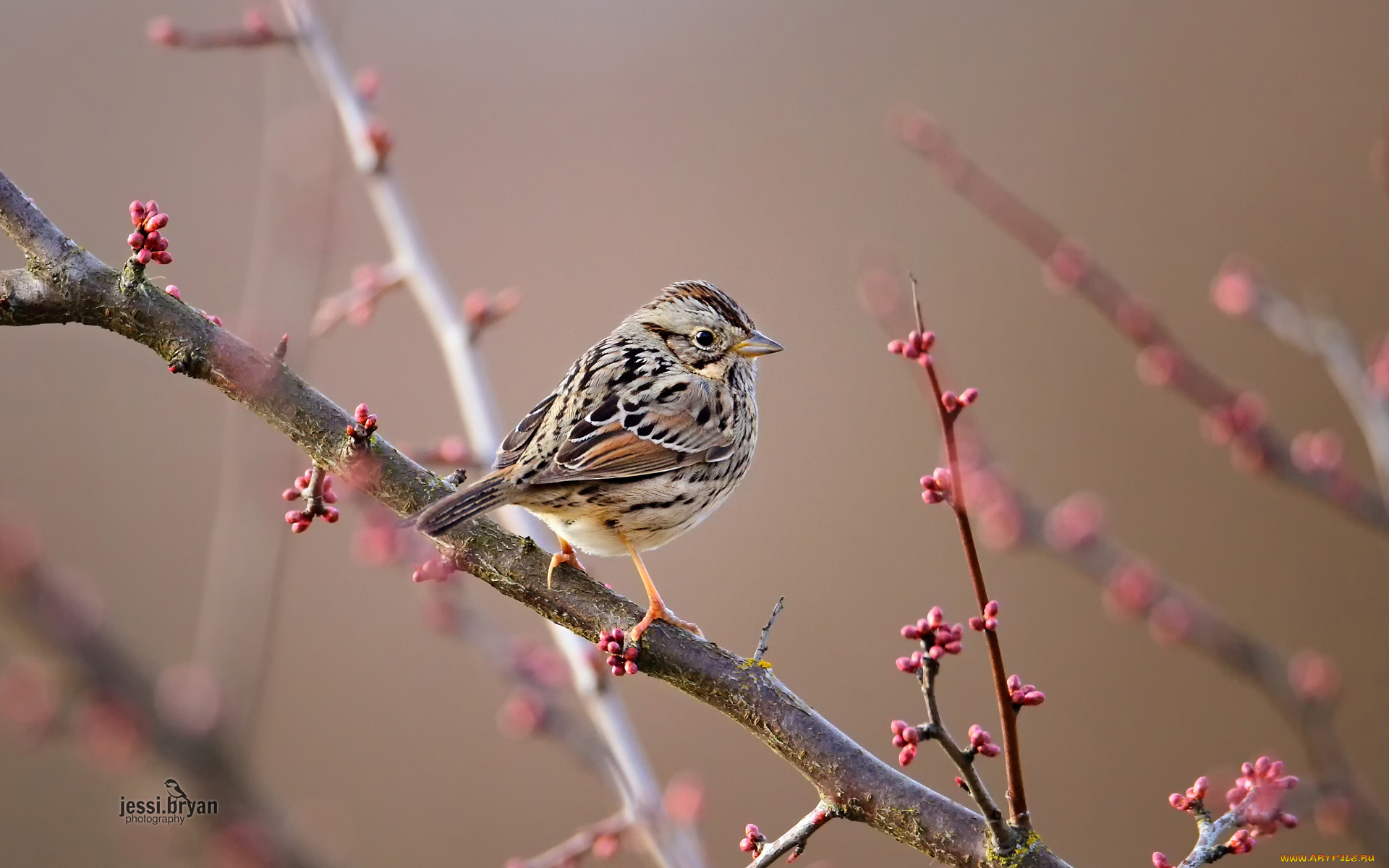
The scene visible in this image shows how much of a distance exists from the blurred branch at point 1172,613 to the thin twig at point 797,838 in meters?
0.85

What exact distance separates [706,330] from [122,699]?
86.0 inches

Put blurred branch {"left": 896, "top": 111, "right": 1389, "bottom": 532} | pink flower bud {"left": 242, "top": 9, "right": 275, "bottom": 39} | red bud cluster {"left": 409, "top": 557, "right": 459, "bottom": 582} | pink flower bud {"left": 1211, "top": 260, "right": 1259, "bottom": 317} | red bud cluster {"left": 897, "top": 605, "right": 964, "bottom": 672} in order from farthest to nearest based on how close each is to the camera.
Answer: pink flower bud {"left": 242, "top": 9, "right": 275, "bottom": 39}, pink flower bud {"left": 1211, "top": 260, "right": 1259, "bottom": 317}, blurred branch {"left": 896, "top": 111, "right": 1389, "bottom": 532}, red bud cluster {"left": 409, "top": 557, "right": 459, "bottom": 582}, red bud cluster {"left": 897, "top": 605, "right": 964, "bottom": 672}

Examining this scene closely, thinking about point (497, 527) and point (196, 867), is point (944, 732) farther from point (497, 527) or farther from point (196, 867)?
point (196, 867)

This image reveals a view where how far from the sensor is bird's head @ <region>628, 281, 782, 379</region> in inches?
153

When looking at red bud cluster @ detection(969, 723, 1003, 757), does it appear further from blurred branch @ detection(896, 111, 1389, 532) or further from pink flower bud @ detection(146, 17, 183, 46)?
pink flower bud @ detection(146, 17, 183, 46)

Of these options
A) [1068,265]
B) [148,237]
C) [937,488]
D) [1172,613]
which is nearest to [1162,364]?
[1068,265]

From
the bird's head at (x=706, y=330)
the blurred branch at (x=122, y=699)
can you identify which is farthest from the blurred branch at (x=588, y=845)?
the bird's head at (x=706, y=330)

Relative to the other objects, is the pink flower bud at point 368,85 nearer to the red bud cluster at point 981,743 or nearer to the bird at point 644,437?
the bird at point 644,437

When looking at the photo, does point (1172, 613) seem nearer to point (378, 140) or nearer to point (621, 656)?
point (621, 656)

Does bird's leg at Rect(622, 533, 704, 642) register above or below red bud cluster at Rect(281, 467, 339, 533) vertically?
below

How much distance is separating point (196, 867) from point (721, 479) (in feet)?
5.87

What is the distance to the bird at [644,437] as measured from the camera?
3053 mm

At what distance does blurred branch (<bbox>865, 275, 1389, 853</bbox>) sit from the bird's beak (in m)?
0.61

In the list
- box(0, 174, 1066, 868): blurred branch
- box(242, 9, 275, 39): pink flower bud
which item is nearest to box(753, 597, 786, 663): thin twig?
box(0, 174, 1066, 868): blurred branch
